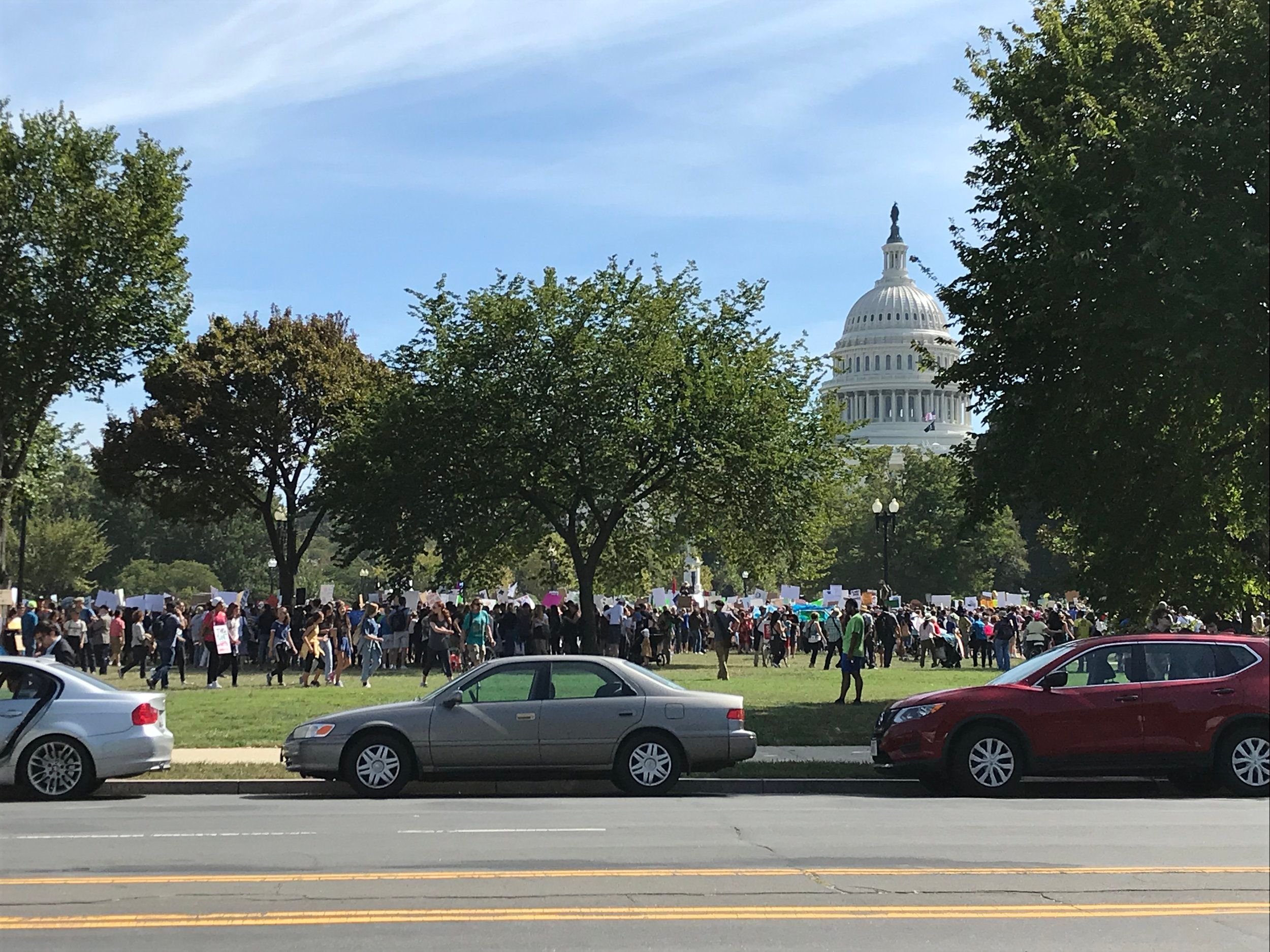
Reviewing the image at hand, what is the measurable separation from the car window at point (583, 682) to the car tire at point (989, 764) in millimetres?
3316

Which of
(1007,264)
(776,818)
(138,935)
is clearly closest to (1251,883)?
(776,818)

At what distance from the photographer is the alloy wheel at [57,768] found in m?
14.7

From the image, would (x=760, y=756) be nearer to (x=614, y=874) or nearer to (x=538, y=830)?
(x=538, y=830)

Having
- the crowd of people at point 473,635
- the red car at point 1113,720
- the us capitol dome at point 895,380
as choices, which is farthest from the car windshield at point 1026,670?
the us capitol dome at point 895,380

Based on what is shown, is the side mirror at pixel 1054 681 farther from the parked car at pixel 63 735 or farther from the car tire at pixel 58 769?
the car tire at pixel 58 769

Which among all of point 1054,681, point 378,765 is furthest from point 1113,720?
point 378,765

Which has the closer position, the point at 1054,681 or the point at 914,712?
the point at 1054,681

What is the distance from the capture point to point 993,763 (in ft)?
47.3

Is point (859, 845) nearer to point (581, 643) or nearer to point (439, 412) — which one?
point (581, 643)

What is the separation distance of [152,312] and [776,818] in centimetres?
2757

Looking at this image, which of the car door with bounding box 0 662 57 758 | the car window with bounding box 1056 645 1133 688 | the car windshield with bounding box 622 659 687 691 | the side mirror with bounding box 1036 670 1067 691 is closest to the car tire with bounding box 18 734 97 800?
the car door with bounding box 0 662 57 758

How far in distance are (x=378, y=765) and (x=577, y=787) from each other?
2159 mm

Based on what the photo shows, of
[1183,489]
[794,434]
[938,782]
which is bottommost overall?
[938,782]

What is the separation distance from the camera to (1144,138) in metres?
19.2
